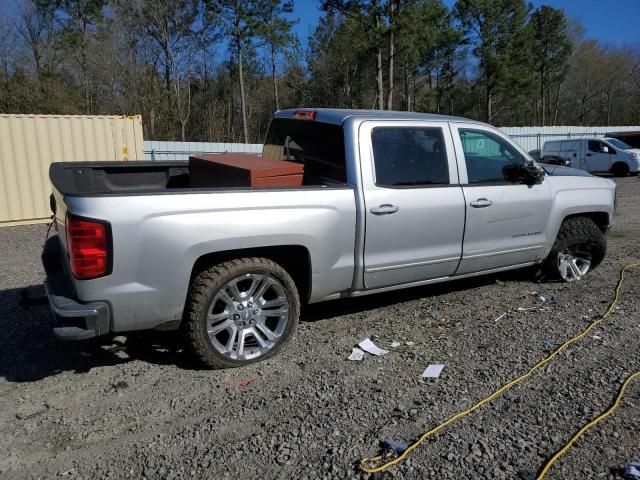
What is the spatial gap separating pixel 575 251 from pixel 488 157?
1.77 metres

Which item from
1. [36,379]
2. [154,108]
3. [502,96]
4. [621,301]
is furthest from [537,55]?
[36,379]

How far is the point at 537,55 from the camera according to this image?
146 ft

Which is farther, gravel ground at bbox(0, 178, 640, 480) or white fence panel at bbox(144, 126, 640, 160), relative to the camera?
white fence panel at bbox(144, 126, 640, 160)

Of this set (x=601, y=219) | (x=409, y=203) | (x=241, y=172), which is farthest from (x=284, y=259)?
(x=601, y=219)

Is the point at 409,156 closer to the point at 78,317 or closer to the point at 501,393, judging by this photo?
the point at 501,393

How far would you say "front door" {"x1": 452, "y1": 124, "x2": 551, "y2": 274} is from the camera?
4719 mm

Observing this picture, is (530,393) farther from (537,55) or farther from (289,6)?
(537,55)

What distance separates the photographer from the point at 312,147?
460 cm

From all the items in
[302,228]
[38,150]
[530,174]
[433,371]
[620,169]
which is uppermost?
[38,150]

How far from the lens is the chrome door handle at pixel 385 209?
4088mm

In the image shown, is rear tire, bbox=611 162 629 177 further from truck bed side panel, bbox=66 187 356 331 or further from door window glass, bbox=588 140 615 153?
truck bed side panel, bbox=66 187 356 331

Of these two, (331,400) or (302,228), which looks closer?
(331,400)

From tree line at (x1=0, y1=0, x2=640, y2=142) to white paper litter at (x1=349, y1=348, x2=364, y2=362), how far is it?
75.5 feet

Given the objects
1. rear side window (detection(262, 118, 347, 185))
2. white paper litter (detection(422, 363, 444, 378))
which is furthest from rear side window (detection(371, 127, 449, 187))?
white paper litter (detection(422, 363, 444, 378))
